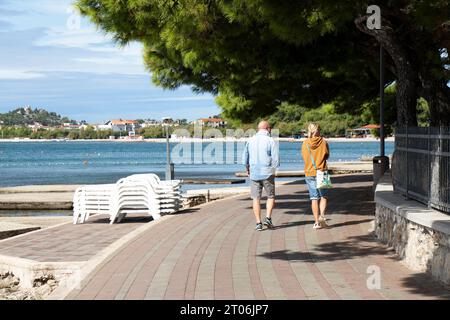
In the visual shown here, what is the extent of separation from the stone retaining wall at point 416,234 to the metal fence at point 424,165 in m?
0.17

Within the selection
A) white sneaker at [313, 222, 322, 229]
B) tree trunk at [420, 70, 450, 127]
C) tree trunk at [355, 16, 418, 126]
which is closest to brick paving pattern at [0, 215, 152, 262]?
white sneaker at [313, 222, 322, 229]

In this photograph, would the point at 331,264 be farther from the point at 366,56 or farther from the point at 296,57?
the point at 366,56

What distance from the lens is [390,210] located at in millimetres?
10781

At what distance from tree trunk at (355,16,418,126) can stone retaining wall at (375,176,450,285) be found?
3.67 m

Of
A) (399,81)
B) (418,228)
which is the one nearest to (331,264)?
(418,228)

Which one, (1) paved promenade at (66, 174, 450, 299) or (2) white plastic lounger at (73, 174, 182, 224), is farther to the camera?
(2) white plastic lounger at (73, 174, 182, 224)

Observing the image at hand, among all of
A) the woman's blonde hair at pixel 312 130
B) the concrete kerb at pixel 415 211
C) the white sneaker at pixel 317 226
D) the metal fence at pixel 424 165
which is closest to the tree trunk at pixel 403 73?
the woman's blonde hair at pixel 312 130

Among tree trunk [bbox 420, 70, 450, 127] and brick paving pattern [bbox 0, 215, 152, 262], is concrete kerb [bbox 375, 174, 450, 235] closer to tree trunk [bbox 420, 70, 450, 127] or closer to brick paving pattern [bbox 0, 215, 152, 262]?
brick paving pattern [bbox 0, 215, 152, 262]

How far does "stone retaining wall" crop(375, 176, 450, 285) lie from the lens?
26.6ft

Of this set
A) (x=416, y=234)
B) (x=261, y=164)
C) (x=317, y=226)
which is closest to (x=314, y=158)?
(x=261, y=164)

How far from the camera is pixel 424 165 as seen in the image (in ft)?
33.7

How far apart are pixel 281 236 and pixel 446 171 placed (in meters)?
3.56

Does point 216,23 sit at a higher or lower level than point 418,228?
higher

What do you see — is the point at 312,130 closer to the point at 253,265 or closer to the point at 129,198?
the point at 253,265
